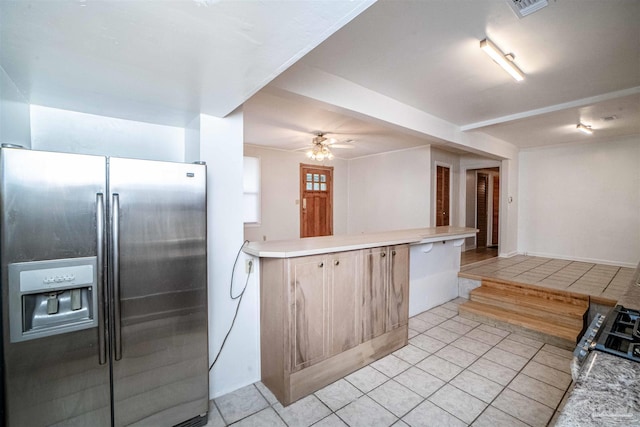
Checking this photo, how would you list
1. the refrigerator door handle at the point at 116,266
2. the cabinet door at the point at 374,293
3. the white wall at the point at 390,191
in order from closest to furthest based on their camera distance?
the refrigerator door handle at the point at 116,266 < the cabinet door at the point at 374,293 < the white wall at the point at 390,191

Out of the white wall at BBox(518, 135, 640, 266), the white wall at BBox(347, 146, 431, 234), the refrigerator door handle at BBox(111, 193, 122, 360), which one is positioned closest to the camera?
the refrigerator door handle at BBox(111, 193, 122, 360)

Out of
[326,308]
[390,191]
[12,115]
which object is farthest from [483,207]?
[12,115]

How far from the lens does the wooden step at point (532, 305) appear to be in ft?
10.0

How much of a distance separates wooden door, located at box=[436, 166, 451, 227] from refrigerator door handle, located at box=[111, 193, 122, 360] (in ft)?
18.2

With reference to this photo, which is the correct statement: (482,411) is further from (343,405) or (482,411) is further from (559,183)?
(559,183)

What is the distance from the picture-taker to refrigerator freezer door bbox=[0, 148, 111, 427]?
1231mm

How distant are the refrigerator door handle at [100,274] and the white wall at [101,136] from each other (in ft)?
2.59

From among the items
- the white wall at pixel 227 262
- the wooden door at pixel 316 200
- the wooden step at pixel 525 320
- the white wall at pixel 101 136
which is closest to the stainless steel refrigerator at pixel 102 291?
the white wall at pixel 227 262

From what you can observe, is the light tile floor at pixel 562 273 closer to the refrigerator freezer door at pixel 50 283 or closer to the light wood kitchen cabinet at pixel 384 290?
the light wood kitchen cabinet at pixel 384 290

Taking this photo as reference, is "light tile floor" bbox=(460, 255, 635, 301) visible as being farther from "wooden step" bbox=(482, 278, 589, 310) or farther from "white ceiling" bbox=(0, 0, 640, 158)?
"white ceiling" bbox=(0, 0, 640, 158)

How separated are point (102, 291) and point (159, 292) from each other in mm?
265

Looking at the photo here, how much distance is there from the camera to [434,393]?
2.08 m

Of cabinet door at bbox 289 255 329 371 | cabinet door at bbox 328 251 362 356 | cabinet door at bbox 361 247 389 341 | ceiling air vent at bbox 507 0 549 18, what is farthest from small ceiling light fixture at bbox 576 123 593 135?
cabinet door at bbox 289 255 329 371

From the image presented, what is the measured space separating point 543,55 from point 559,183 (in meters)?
4.52
